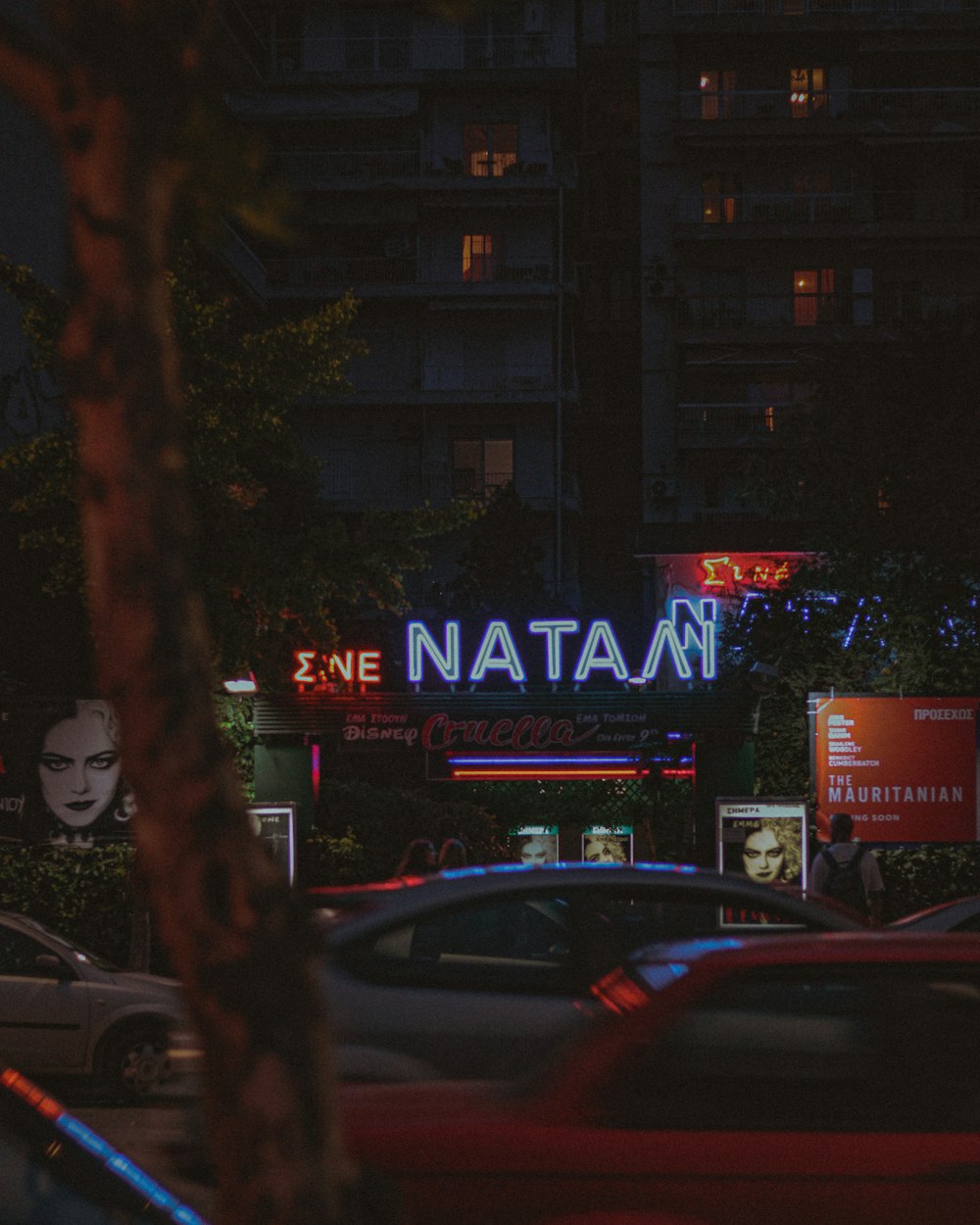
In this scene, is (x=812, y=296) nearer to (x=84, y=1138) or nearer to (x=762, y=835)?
(x=762, y=835)

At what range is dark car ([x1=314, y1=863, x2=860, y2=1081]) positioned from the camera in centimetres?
784

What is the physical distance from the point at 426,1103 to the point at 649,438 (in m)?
42.5

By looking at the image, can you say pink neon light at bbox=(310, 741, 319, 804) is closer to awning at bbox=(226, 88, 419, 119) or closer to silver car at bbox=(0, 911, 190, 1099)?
silver car at bbox=(0, 911, 190, 1099)

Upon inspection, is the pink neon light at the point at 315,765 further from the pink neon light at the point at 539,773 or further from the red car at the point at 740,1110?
the red car at the point at 740,1110

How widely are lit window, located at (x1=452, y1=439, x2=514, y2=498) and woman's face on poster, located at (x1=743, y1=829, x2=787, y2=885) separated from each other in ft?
94.5

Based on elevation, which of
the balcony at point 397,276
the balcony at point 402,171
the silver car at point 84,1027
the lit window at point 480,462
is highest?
the balcony at point 402,171

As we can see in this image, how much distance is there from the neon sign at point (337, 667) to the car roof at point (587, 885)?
476 inches

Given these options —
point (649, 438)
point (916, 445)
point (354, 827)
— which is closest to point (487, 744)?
point (354, 827)

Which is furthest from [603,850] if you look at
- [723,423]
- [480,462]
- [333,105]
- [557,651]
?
[333,105]

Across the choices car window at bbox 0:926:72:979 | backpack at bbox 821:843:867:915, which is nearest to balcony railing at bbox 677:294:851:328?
backpack at bbox 821:843:867:915

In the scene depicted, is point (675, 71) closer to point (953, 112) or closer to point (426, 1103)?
point (953, 112)

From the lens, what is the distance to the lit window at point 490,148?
47594mm

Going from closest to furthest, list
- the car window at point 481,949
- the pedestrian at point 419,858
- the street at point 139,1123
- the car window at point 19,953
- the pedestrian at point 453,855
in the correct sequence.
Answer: the car window at point 481,949, the street at point 139,1123, the car window at point 19,953, the pedestrian at point 419,858, the pedestrian at point 453,855

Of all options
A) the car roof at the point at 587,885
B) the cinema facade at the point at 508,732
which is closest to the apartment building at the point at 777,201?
the cinema facade at the point at 508,732
